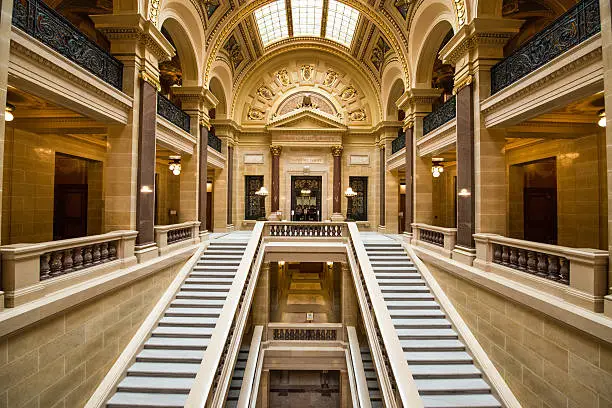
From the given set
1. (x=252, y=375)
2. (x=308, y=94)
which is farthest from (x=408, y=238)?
(x=308, y=94)

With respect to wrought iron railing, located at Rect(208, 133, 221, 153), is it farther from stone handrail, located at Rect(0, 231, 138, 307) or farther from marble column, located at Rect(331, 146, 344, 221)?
stone handrail, located at Rect(0, 231, 138, 307)

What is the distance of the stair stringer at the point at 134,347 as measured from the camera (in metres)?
5.72

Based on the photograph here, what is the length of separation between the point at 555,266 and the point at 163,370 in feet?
24.2

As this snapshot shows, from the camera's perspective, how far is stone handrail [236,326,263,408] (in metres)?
8.41

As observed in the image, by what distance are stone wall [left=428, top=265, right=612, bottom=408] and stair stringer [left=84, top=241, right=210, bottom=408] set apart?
7.26m

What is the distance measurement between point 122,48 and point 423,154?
32.6ft

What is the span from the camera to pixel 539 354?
5.08 meters

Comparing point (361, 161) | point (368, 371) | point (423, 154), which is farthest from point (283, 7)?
point (368, 371)

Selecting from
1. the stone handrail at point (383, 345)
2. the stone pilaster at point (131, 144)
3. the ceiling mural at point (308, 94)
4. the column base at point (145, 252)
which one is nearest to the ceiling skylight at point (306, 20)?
the ceiling mural at point (308, 94)

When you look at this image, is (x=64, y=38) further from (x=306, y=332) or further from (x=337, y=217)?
(x=337, y=217)

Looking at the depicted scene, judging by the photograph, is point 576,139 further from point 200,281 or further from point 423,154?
point 200,281

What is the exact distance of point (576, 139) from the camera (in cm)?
900

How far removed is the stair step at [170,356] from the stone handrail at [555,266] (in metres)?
6.50


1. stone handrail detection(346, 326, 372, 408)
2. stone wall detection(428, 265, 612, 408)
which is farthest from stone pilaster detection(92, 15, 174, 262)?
stone wall detection(428, 265, 612, 408)
